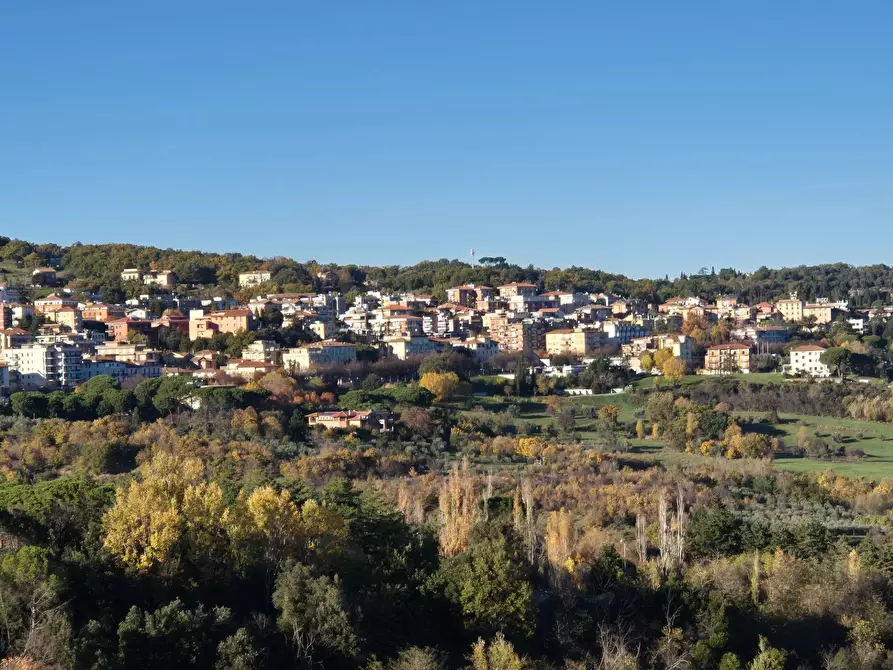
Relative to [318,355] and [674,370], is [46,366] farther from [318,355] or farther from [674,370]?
[674,370]

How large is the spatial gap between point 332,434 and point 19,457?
9494 millimetres

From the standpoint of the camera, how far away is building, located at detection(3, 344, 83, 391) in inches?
1940

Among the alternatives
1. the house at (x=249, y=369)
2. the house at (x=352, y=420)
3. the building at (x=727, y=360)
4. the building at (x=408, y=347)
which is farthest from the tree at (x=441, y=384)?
the building at (x=727, y=360)

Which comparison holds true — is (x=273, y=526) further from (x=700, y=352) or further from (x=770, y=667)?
(x=700, y=352)

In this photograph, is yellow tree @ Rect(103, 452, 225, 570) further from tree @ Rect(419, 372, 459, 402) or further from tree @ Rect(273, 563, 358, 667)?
tree @ Rect(419, 372, 459, 402)

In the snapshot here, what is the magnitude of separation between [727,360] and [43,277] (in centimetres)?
4008

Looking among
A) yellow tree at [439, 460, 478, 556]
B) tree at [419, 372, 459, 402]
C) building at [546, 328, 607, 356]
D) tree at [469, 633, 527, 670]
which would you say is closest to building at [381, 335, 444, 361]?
building at [546, 328, 607, 356]

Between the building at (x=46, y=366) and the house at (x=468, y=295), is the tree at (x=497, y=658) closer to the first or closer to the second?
the building at (x=46, y=366)

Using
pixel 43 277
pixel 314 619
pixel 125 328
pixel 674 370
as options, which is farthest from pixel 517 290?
pixel 314 619

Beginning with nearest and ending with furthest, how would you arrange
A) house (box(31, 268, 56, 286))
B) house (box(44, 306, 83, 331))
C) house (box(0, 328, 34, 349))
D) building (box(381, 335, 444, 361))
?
house (box(0, 328, 34, 349)) → building (box(381, 335, 444, 361)) → house (box(44, 306, 83, 331)) → house (box(31, 268, 56, 286))

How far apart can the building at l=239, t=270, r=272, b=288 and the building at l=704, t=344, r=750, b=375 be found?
1218 inches

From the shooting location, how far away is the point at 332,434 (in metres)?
37.9

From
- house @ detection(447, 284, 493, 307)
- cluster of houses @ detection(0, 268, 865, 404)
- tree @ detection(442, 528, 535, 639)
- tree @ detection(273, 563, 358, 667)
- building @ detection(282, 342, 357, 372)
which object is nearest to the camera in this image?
tree @ detection(273, 563, 358, 667)

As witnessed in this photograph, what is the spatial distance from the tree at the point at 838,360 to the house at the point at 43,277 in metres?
43.6
